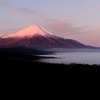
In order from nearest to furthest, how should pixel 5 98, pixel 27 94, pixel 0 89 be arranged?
pixel 5 98 < pixel 27 94 < pixel 0 89

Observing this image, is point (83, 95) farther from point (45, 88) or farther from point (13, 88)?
point (13, 88)

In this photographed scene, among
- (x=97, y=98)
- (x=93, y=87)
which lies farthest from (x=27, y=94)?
(x=93, y=87)

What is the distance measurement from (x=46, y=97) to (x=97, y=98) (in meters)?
2.82

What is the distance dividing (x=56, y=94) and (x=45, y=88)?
1879 millimetres

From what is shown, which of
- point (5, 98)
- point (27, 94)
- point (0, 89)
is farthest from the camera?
point (0, 89)

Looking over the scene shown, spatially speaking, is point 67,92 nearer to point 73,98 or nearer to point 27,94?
point 73,98

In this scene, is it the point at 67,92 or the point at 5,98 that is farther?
the point at 67,92

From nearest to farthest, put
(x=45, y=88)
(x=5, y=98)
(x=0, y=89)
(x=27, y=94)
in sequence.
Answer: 1. (x=5, y=98)
2. (x=27, y=94)
3. (x=0, y=89)
4. (x=45, y=88)

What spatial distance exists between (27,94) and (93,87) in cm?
533

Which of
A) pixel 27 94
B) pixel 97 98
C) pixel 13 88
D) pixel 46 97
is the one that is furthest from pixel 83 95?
pixel 13 88

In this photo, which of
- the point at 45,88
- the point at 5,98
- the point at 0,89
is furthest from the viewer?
the point at 45,88

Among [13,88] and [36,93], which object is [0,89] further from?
[36,93]

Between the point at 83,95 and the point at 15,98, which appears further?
the point at 83,95

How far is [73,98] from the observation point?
14211mm
